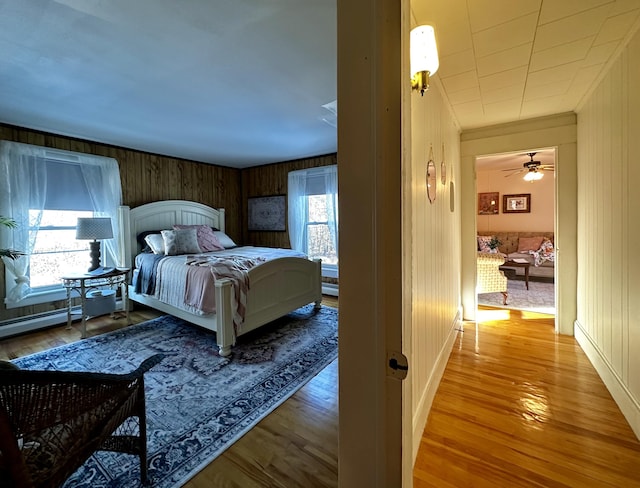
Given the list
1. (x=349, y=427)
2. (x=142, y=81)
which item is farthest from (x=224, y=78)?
(x=349, y=427)

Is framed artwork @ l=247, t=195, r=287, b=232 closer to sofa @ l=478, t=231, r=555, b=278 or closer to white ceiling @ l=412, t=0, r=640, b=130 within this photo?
white ceiling @ l=412, t=0, r=640, b=130

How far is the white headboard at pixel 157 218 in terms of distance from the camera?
3834 mm

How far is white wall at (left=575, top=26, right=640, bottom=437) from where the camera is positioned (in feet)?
5.29

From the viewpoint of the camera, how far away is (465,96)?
234 cm

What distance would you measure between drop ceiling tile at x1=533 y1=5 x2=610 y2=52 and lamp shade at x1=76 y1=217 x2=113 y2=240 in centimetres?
431

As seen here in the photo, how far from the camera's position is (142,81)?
2.13m

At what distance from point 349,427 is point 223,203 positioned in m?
5.29

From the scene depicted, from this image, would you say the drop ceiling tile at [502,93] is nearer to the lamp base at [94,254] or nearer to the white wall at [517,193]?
the white wall at [517,193]

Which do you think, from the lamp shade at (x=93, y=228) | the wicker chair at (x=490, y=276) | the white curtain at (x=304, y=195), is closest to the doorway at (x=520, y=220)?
the wicker chair at (x=490, y=276)

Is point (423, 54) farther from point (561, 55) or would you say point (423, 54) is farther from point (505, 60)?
point (561, 55)

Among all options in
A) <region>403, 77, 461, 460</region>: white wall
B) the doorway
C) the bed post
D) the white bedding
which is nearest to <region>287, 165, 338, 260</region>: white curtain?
the white bedding

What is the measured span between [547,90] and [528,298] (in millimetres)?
3260

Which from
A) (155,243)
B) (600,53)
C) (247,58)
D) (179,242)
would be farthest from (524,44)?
(155,243)

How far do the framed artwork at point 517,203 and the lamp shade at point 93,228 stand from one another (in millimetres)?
7686
